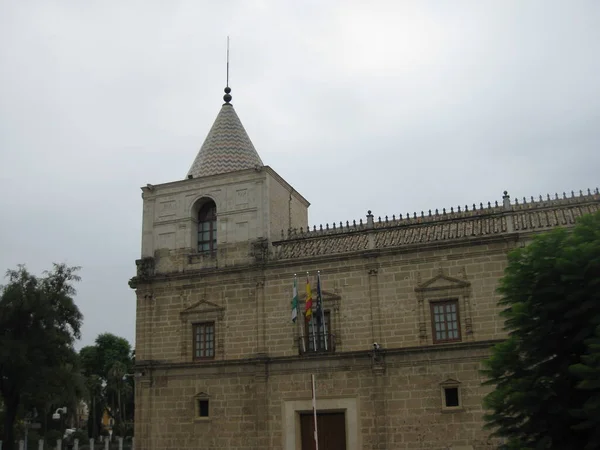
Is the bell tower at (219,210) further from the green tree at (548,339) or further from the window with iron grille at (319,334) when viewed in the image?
the green tree at (548,339)

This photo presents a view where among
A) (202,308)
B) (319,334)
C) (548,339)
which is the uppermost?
(202,308)

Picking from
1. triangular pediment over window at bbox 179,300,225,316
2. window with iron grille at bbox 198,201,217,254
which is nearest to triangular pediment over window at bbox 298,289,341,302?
triangular pediment over window at bbox 179,300,225,316

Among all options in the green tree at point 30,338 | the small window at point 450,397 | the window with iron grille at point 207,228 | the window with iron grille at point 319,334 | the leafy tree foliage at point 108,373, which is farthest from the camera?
the leafy tree foliage at point 108,373

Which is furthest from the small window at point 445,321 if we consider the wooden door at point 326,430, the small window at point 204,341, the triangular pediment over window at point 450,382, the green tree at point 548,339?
the green tree at point 548,339

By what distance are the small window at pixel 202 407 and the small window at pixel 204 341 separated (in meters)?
1.43

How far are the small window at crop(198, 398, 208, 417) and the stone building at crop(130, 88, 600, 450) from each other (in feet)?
0.12

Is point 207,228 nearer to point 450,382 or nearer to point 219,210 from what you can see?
point 219,210

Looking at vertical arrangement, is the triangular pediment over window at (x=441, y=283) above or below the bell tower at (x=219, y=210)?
below

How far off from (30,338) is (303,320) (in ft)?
48.4

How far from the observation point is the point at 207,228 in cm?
2514

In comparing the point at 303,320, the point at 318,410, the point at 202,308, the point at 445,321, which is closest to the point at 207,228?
the point at 202,308

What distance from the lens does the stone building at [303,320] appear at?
20.5 m

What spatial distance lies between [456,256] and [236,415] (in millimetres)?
8782

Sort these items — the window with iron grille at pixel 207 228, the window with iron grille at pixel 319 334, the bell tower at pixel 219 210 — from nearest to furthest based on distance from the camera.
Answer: the window with iron grille at pixel 319 334 < the bell tower at pixel 219 210 < the window with iron grille at pixel 207 228
